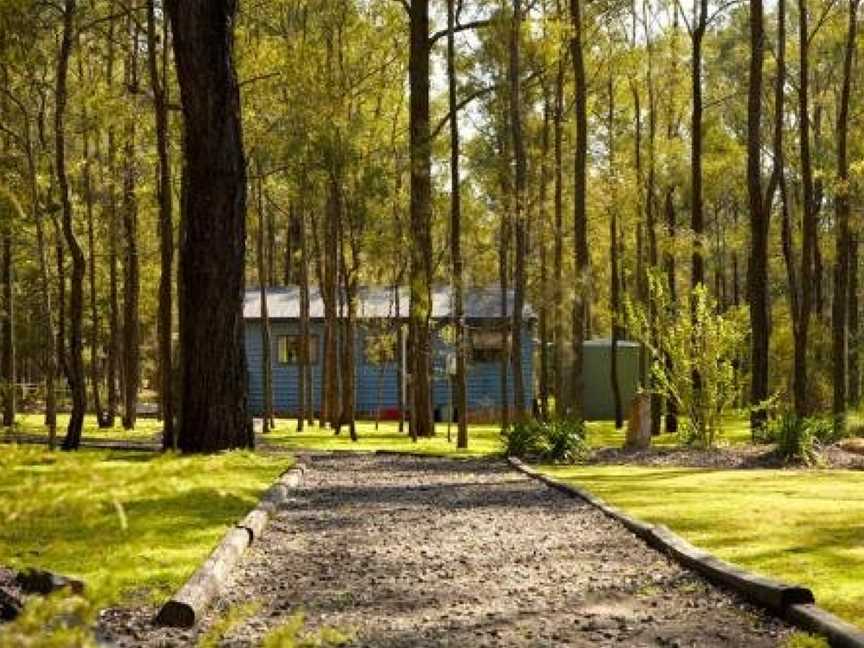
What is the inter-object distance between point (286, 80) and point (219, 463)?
84.6 ft

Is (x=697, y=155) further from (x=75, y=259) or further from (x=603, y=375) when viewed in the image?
(x=603, y=375)

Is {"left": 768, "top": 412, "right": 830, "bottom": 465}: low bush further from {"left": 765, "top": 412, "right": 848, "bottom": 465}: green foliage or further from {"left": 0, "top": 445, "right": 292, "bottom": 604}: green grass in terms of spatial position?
{"left": 0, "top": 445, "right": 292, "bottom": 604}: green grass

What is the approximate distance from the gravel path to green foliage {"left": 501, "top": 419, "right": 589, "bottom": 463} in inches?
245

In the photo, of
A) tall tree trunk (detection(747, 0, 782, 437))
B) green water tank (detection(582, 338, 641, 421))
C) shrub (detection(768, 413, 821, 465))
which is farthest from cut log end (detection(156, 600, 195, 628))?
green water tank (detection(582, 338, 641, 421))

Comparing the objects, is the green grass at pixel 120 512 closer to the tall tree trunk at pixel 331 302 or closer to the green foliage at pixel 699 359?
the green foliage at pixel 699 359

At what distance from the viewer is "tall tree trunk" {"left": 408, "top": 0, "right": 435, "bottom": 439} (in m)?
25.3

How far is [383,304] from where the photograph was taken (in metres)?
39.0

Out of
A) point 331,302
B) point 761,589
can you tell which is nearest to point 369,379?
point 331,302

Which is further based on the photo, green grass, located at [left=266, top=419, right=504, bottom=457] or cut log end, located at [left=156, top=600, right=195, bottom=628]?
green grass, located at [left=266, top=419, right=504, bottom=457]

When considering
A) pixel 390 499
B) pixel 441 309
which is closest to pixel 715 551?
pixel 390 499

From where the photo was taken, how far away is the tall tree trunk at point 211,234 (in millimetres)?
15977

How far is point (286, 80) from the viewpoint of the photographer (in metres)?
26.5

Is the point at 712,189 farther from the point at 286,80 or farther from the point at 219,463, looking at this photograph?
the point at 219,463

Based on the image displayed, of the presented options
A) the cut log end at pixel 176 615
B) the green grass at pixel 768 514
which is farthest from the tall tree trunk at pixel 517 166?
the cut log end at pixel 176 615
